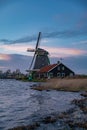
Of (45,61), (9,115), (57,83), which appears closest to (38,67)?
(45,61)

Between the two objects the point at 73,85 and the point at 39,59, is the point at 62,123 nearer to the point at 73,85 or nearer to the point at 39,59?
the point at 73,85

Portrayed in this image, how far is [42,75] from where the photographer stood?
253ft

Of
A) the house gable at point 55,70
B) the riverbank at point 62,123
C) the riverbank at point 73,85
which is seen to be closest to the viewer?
the riverbank at point 62,123

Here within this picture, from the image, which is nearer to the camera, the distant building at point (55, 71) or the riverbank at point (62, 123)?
the riverbank at point (62, 123)

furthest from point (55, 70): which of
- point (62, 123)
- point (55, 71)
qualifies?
point (62, 123)

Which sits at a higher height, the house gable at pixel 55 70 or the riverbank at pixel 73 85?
the house gable at pixel 55 70

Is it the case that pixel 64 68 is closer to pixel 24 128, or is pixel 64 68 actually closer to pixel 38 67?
pixel 38 67

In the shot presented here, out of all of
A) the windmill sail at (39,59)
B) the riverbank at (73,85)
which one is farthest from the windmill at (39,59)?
the riverbank at (73,85)

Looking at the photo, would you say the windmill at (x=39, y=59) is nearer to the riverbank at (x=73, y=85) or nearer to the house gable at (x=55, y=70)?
the house gable at (x=55, y=70)

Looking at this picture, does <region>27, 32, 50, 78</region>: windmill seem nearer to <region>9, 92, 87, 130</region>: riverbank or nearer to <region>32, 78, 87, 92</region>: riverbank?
<region>32, 78, 87, 92</region>: riverbank

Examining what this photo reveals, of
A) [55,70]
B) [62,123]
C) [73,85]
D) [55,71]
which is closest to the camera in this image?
[62,123]

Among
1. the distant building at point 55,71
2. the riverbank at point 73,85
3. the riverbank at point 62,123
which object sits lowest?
the riverbank at point 62,123

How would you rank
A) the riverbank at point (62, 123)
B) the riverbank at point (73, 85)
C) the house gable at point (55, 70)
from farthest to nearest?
the house gable at point (55, 70)
the riverbank at point (73, 85)
the riverbank at point (62, 123)

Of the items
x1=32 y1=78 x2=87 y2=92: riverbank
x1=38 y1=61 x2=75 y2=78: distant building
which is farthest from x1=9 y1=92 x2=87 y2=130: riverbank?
x1=38 y1=61 x2=75 y2=78: distant building
